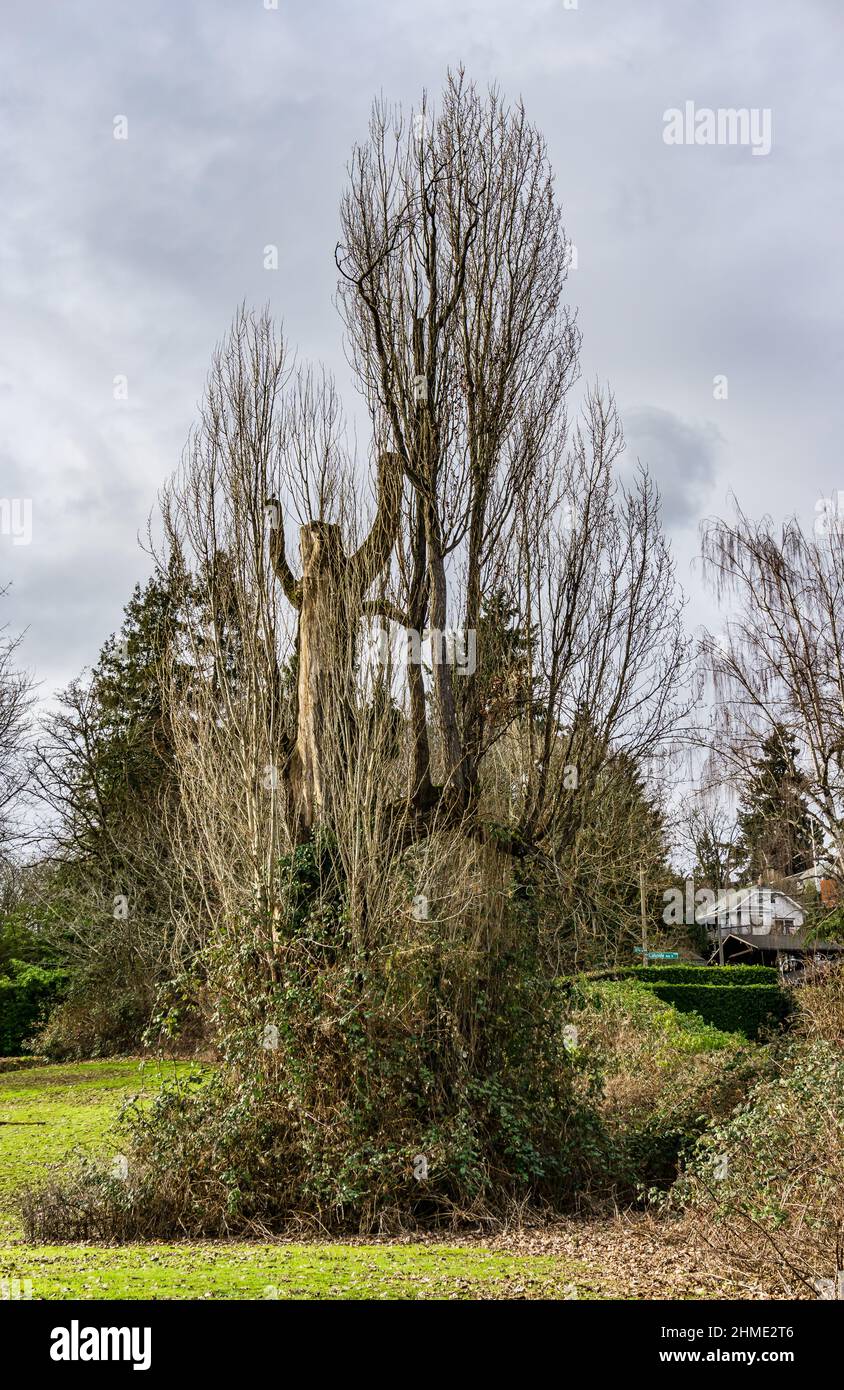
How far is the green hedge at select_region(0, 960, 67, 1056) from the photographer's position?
956 inches

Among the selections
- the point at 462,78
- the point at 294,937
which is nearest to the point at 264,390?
the point at 462,78

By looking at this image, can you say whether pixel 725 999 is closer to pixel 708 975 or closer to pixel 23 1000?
pixel 708 975

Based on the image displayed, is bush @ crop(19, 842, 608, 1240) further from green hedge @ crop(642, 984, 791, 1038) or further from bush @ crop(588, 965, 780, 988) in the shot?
bush @ crop(588, 965, 780, 988)

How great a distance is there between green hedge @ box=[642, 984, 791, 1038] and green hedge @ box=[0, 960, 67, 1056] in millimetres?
13276

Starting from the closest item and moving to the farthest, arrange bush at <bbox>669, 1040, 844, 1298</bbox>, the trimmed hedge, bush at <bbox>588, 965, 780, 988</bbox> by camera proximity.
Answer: bush at <bbox>669, 1040, 844, 1298</bbox>
the trimmed hedge
bush at <bbox>588, 965, 780, 988</bbox>

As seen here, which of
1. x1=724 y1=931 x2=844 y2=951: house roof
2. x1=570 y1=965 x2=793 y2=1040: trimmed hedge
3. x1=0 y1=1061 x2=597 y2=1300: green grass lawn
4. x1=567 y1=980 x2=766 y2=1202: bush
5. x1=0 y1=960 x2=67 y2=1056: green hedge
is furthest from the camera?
x1=724 y1=931 x2=844 y2=951: house roof

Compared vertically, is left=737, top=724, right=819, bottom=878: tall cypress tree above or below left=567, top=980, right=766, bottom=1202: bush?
above

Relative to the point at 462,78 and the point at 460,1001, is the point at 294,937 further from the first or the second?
the point at 462,78

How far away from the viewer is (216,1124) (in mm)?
9000

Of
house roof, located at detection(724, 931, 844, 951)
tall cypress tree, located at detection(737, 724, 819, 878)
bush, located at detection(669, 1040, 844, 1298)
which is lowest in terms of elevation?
house roof, located at detection(724, 931, 844, 951)

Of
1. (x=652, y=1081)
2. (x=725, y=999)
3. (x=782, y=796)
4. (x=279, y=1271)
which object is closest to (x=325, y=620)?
(x=279, y=1271)

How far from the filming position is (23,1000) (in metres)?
24.4

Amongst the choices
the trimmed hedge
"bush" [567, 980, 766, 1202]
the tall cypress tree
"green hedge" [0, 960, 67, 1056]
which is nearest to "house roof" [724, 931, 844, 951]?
the trimmed hedge

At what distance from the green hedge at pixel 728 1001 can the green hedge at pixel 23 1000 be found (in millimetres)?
13276
